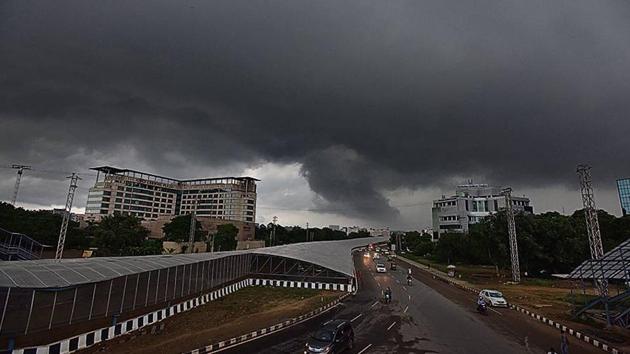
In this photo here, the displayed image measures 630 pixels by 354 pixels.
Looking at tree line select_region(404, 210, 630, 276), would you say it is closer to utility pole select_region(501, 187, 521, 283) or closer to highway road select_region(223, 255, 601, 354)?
utility pole select_region(501, 187, 521, 283)

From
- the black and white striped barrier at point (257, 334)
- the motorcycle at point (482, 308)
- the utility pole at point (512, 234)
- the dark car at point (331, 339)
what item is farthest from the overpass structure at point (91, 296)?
the utility pole at point (512, 234)

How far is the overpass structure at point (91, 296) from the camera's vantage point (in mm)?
15844

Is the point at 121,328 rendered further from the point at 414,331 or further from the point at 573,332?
the point at 573,332

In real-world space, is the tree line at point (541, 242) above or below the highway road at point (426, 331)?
above

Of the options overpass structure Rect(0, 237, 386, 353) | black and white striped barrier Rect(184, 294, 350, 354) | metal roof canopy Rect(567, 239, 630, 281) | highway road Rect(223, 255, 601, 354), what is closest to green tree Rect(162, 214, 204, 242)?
overpass structure Rect(0, 237, 386, 353)

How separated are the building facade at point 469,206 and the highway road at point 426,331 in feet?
361

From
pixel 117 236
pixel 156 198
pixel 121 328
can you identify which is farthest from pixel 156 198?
pixel 121 328

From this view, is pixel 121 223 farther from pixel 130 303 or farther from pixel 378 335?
pixel 378 335

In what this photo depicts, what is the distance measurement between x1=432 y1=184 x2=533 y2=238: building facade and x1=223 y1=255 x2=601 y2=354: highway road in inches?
4329

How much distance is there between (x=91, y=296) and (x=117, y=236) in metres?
57.2

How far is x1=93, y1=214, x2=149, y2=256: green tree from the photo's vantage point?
68.4m

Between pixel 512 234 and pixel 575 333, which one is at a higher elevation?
pixel 512 234

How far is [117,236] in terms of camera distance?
2741 inches

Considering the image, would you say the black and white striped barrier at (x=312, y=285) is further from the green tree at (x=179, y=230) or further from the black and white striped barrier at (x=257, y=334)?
the green tree at (x=179, y=230)
